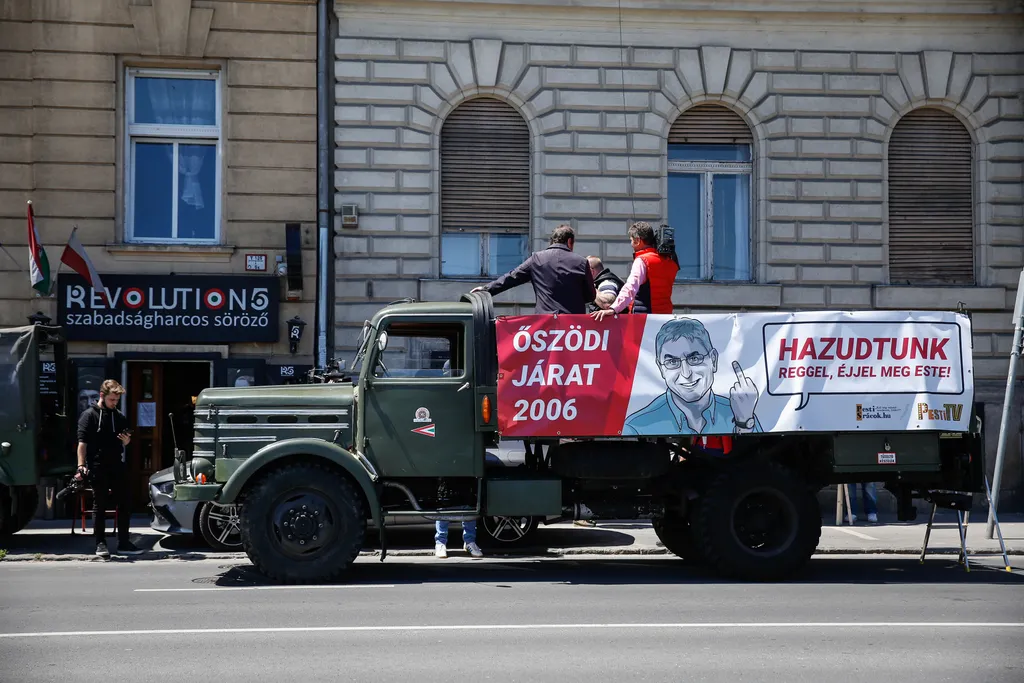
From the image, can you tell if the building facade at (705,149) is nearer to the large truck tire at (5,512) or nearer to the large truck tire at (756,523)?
the large truck tire at (5,512)

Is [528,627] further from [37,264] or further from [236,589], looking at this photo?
[37,264]

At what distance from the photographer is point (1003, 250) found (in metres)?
17.3

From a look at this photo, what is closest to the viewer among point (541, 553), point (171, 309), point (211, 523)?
point (211, 523)

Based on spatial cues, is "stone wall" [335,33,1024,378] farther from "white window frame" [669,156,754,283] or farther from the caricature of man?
the caricature of man

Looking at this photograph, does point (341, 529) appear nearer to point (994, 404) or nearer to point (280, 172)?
point (280, 172)

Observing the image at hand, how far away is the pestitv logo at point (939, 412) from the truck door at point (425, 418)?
3925 millimetres

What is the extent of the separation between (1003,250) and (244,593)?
13115 millimetres

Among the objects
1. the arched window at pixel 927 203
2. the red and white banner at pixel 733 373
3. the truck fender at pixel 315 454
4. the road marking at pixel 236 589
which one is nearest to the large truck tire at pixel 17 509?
the road marking at pixel 236 589

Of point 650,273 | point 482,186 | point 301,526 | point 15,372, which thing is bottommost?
point 301,526

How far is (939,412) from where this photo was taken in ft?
32.7

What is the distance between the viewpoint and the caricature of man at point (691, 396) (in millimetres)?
9773

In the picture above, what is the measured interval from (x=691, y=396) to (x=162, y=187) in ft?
32.8

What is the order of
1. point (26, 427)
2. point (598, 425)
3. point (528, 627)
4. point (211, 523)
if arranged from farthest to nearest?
point (26, 427), point (211, 523), point (598, 425), point (528, 627)

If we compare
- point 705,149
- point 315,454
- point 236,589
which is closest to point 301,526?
point 315,454
